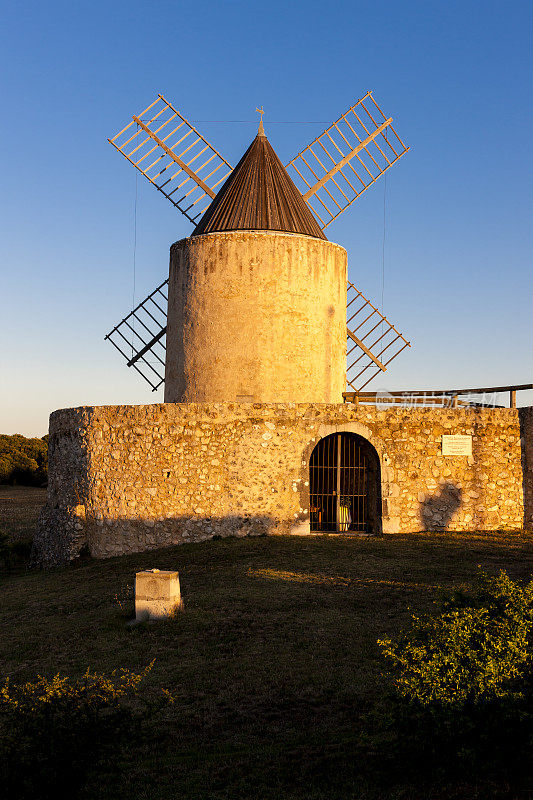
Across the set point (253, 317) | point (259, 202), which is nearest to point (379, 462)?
point (253, 317)

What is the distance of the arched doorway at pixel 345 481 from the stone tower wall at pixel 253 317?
2.57m

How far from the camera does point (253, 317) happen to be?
1594cm

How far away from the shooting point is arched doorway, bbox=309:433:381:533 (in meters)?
13.6

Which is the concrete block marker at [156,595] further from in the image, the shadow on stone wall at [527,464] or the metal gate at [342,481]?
the shadow on stone wall at [527,464]

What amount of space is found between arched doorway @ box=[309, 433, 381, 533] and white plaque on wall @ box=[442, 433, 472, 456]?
132 cm

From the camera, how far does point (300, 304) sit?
640 inches

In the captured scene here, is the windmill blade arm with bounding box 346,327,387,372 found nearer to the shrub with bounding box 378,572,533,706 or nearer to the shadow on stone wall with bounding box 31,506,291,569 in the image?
the shadow on stone wall with bounding box 31,506,291,569

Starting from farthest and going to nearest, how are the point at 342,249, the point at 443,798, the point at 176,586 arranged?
1. the point at 342,249
2. the point at 176,586
3. the point at 443,798

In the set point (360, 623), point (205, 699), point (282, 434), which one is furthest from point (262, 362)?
point (205, 699)

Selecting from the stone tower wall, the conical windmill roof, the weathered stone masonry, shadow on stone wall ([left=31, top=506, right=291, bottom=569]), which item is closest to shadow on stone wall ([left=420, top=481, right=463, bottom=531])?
the weathered stone masonry

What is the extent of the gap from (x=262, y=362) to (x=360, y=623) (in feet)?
29.0

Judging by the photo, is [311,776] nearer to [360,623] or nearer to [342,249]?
[360,623]

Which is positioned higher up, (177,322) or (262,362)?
(177,322)

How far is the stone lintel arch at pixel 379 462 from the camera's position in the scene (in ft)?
42.2
